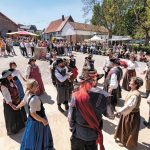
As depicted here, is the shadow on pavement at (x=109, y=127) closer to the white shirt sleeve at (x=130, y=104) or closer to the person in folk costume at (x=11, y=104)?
the white shirt sleeve at (x=130, y=104)

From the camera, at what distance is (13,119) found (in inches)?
225

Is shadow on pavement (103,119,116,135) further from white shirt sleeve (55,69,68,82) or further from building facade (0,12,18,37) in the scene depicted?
building facade (0,12,18,37)

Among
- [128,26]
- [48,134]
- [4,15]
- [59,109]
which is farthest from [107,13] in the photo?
[48,134]

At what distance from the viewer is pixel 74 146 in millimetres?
Result: 3809

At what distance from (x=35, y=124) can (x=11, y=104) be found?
4.42 ft

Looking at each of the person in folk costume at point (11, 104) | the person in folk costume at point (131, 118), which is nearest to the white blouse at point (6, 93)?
the person in folk costume at point (11, 104)

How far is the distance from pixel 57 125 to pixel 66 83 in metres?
1.18

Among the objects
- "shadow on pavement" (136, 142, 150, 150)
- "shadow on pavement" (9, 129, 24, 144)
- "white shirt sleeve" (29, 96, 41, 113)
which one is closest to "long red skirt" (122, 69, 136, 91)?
A: "shadow on pavement" (136, 142, 150, 150)

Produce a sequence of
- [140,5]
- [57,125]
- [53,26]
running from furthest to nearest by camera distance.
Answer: [53,26], [140,5], [57,125]

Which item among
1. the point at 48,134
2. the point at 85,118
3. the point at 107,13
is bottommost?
the point at 48,134

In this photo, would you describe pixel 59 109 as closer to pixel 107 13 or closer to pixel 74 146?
pixel 74 146

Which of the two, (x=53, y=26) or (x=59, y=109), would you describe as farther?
(x=53, y=26)

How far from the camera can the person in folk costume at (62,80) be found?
660cm

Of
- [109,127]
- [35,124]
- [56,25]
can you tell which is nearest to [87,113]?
[35,124]
